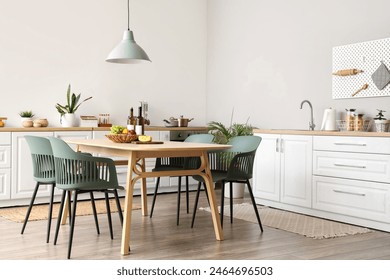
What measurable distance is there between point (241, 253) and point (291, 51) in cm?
337

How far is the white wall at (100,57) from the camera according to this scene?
21.6 feet

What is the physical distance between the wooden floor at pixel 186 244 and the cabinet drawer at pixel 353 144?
78cm

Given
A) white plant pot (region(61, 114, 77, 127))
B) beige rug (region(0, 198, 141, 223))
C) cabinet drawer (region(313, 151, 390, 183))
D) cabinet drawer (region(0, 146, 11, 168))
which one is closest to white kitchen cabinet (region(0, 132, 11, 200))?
cabinet drawer (region(0, 146, 11, 168))

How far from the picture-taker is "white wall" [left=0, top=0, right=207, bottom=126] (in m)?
6.60

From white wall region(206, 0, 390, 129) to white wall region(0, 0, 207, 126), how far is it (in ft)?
1.30

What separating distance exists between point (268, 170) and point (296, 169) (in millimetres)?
469

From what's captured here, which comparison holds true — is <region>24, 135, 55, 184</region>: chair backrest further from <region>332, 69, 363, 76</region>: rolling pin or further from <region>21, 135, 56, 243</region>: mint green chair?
<region>332, 69, 363, 76</region>: rolling pin

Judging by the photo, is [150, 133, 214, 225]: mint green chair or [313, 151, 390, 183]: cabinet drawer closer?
[313, 151, 390, 183]: cabinet drawer

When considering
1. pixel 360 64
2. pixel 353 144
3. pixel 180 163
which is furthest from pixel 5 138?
pixel 360 64

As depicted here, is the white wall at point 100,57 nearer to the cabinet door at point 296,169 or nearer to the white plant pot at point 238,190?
the white plant pot at point 238,190

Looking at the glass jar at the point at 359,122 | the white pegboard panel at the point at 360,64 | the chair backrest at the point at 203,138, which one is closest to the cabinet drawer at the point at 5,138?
the chair backrest at the point at 203,138

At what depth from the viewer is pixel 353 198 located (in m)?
5.16
